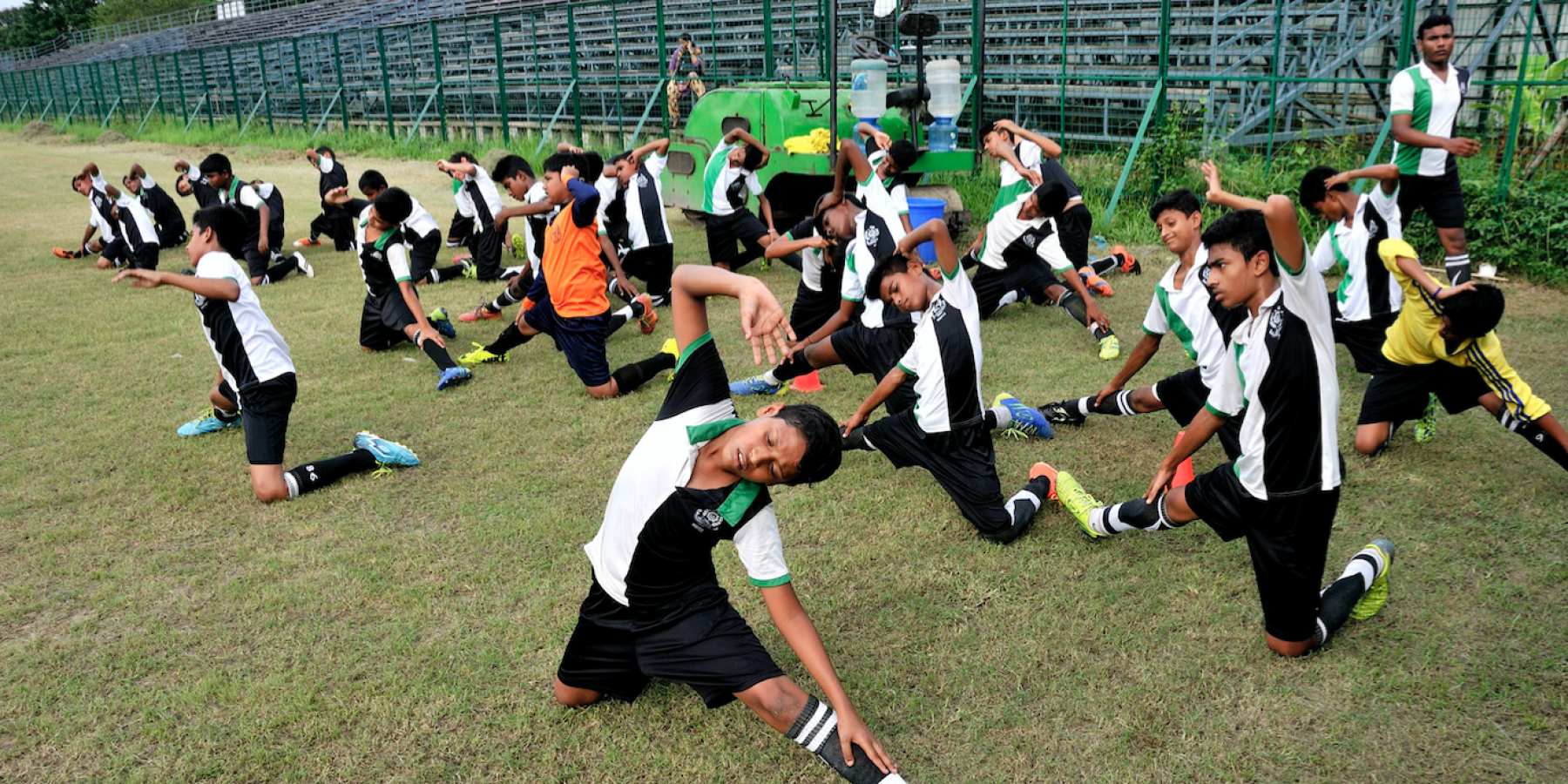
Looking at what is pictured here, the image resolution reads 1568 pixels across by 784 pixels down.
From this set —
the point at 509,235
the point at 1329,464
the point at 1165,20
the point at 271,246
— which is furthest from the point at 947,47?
the point at 1329,464

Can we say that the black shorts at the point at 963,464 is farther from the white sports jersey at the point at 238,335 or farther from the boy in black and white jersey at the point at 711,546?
the white sports jersey at the point at 238,335

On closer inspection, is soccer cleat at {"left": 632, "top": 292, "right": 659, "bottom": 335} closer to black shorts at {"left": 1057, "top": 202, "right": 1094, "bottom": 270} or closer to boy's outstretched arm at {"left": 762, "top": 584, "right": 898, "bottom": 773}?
black shorts at {"left": 1057, "top": 202, "right": 1094, "bottom": 270}

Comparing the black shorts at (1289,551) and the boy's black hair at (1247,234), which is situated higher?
the boy's black hair at (1247,234)

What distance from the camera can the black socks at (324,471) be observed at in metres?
4.96

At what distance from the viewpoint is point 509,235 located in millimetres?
11555

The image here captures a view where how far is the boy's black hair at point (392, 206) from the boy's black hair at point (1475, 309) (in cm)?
619

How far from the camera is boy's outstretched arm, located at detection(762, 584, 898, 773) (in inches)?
107

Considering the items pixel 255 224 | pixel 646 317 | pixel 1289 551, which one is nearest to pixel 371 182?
pixel 255 224

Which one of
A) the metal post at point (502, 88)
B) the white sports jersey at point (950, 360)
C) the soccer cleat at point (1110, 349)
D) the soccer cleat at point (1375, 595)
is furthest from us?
the metal post at point (502, 88)

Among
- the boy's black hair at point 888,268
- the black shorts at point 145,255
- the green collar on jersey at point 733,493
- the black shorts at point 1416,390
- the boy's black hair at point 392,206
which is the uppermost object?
the boy's black hair at point 392,206

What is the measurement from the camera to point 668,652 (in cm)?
299

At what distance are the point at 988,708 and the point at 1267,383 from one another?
140 cm

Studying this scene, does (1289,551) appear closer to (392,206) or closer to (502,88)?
(392,206)

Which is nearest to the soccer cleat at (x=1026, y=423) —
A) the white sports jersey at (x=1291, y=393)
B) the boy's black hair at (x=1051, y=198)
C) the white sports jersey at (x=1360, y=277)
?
the boy's black hair at (x=1051, y=198)
